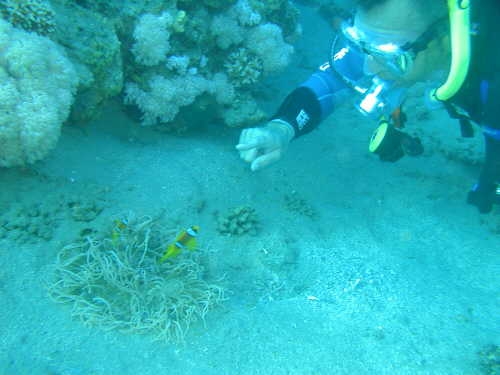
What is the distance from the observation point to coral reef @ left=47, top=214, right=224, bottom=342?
2.62m

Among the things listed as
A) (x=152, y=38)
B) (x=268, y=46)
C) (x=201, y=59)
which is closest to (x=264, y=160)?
(x=152, y=38)

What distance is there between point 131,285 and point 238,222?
1373 millimetres

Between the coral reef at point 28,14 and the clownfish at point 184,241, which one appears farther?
the clownfish at point 184,241

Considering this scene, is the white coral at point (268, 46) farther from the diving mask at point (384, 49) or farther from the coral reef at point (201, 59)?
the diving mask at point (384, 49)

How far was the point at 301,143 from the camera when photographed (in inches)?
228

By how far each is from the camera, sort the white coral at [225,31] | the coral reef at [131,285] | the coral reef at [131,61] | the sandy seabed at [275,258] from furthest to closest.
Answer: the white coral at [225,31]
the coral reef at [131,61]
the coral reef at [131,285]
the sandy seabed at [275,258]

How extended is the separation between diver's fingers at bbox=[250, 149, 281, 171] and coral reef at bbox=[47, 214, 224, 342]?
114cm

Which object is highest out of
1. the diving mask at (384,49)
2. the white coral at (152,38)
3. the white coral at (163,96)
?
the diving mask at (384,49)

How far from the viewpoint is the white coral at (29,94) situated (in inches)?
104

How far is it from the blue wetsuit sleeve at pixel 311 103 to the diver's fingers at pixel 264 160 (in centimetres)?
54

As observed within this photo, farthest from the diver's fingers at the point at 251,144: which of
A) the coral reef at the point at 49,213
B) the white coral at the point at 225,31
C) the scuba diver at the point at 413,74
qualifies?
the white coral at the point at 225,31

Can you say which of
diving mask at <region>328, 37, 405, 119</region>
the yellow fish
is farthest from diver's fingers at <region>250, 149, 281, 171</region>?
the yellow fish

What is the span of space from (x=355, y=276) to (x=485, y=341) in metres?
1.21

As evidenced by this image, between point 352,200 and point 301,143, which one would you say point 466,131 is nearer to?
point 352,200
